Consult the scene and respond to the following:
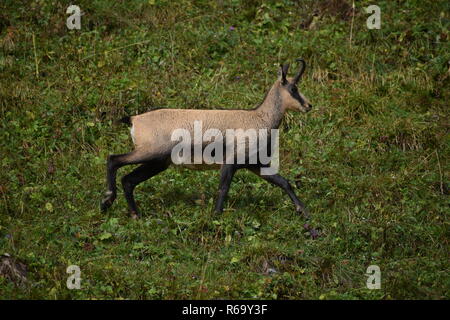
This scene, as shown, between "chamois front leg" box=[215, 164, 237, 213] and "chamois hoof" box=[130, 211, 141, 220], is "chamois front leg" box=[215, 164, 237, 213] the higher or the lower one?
the higher one

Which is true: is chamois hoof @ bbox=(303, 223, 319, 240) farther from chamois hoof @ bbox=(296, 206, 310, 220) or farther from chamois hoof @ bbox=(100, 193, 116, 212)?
chamois hoof @ bbox=(100, 193, 116, 212)

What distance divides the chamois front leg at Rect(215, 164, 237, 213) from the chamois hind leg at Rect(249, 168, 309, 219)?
33 centimetres

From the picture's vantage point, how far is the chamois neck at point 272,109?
28.8ft

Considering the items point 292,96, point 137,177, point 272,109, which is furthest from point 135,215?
point 292,96

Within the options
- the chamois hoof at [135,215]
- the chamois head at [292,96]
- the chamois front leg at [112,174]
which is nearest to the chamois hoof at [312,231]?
the chamois head at [292,96]

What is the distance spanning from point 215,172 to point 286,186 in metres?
1.26

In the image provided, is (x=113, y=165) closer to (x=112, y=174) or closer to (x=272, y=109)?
(x=112, y=174)

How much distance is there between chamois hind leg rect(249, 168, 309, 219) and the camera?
334 inches

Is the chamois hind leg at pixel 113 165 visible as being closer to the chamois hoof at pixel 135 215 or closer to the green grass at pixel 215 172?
the green grass at pixel 215 172

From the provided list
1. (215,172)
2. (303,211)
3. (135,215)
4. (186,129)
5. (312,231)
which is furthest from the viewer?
(215,172)

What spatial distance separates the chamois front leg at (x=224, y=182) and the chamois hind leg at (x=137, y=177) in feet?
1.97

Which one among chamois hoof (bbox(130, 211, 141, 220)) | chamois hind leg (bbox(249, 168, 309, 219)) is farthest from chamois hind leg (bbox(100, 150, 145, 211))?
chamois hind leg (bbox(249, 168, 309, 219))

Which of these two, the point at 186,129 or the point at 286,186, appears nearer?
the point at 186,129

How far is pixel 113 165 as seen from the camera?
828 centimetres
